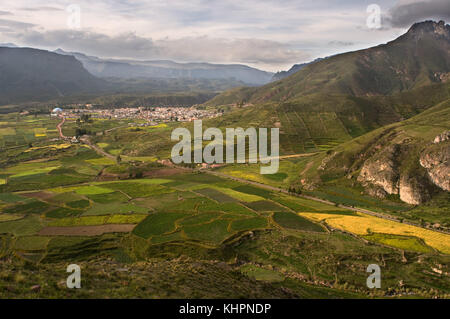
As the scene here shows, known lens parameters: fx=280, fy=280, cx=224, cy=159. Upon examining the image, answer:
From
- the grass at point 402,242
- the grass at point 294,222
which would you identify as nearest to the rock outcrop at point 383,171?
the grass at point 402,242

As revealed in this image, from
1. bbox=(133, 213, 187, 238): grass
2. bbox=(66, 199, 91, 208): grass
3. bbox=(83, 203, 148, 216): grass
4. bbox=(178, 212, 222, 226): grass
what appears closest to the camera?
bbox=(133, 213, 187, 238): grass

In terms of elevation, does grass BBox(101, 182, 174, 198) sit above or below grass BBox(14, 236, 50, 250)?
above

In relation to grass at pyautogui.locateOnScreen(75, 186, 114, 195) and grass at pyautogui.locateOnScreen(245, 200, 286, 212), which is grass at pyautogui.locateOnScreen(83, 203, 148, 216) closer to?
grass at pyautogui.locateOnScreen(75, 186, 114, 195)

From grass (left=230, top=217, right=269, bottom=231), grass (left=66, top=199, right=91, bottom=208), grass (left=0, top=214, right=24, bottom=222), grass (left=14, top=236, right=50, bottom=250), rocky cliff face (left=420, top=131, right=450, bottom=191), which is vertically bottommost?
grass (left=14, top=236, right=50, bottom=250)

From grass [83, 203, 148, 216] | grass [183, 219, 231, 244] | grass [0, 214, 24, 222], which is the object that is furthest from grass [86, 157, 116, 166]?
grass [183, 219, 231, 244]

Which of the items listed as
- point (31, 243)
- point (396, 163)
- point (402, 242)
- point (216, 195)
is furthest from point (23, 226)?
point (396, 163)

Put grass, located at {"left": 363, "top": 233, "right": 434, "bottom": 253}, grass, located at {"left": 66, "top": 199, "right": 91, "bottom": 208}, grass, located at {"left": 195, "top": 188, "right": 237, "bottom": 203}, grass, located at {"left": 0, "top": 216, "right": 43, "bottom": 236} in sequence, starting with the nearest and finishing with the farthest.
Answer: grass, located at {"left": 363, "top": 233, "right": 434, "bottom": 253} < grass, located at {"left": 0, "top": 216, "right": 43, "bottom": 236} < grass, located at {"left": 66, "top": 199, "right": 91, "bottom": 208} < grass, located at {"left": 195, "top": 188, "right": 237, "bottom": 203}

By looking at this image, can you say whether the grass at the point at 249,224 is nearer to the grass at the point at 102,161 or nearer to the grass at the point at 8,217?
the grass at the point at 8,217
